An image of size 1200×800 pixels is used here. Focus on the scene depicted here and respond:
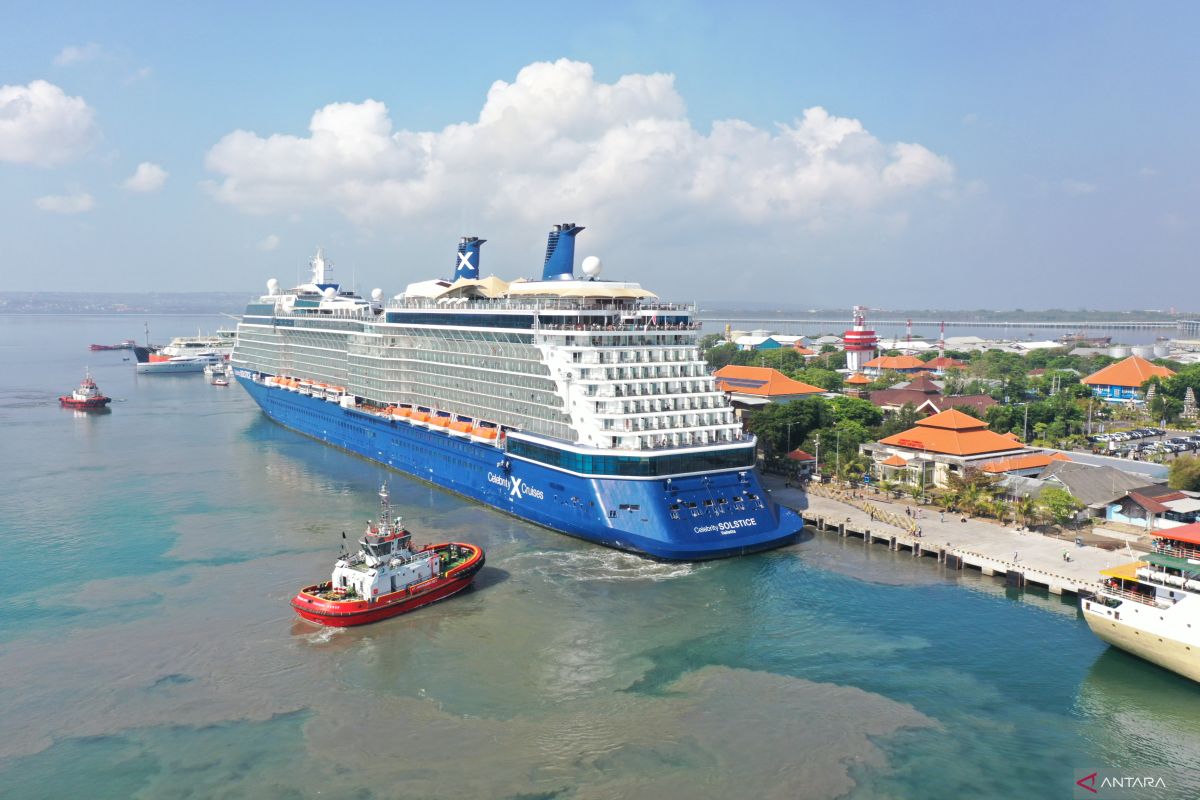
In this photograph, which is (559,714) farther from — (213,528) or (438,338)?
(438,338)

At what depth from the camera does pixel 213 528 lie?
44906 mm

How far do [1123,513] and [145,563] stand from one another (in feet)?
160

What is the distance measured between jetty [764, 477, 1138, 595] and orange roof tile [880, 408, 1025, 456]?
7.38m

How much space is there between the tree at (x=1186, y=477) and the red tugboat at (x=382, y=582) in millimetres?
39958

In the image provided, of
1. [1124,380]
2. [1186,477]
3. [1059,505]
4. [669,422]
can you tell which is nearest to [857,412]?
[1186,477]

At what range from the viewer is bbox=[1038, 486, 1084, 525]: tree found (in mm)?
41594

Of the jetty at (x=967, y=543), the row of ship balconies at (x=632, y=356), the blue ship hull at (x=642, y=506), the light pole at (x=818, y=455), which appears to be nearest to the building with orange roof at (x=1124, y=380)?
the light pole at (x=818, y=455)

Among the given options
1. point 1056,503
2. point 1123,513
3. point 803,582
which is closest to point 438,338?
point 803,582

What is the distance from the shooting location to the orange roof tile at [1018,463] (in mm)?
51250

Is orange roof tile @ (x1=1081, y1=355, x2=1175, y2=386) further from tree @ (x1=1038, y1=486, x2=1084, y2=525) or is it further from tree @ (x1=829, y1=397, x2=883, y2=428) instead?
tree @ (x1=1038, y1=486, x2=1084, y2=525)

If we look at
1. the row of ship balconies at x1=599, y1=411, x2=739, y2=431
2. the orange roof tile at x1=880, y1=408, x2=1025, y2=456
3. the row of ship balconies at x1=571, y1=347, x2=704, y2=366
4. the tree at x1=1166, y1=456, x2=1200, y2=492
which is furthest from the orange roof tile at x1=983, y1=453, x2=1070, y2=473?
the row of ship balconies at x1=571, y1=347, x2=704, y2=366

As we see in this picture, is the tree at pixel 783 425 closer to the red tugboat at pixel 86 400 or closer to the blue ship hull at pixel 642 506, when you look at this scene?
the blue ship hull at pixel 642 506

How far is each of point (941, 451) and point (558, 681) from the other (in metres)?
34.8

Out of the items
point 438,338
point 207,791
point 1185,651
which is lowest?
point 207,791
